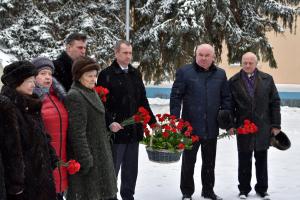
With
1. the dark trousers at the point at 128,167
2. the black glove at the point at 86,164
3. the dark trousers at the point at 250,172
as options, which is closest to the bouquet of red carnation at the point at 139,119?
the dark trousers at the point at 128,167

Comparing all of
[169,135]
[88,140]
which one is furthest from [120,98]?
[88,140]

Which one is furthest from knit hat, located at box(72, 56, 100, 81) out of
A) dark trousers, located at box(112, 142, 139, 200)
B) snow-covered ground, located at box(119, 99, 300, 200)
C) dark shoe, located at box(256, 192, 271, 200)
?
dark shoe, located at box(256, 192, 271, 200)

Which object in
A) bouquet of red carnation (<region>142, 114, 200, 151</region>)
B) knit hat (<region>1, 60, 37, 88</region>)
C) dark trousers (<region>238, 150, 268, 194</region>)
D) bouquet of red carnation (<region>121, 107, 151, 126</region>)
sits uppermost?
knit hat (<region>1, 60, 37, 88</region>)

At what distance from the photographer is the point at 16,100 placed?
3168mm

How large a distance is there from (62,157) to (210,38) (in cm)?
1218

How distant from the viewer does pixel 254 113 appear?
5.38m

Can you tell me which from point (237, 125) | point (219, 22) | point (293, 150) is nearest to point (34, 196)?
point (237, 125)

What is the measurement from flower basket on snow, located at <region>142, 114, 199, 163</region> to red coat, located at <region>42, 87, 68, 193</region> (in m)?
1.06

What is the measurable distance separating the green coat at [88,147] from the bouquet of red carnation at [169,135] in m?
0.67

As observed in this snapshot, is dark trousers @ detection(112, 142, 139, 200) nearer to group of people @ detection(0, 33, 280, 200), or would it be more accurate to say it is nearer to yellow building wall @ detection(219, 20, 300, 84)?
group of people @ detection(0, 33, 280, 200)

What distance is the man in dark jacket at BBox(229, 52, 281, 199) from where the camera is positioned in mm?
5383

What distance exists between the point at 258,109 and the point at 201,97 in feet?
2.23

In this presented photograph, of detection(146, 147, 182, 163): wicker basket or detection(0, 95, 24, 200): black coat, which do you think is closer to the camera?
detection(0, 95, 24, 200): black coat

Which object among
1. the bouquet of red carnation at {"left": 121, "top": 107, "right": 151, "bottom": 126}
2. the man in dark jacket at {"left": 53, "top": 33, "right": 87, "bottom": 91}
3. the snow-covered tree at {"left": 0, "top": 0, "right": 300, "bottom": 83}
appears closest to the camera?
the bouquet of red carnation at {"left": 121, "top": 107, "right": 151, "bottom": 126}
